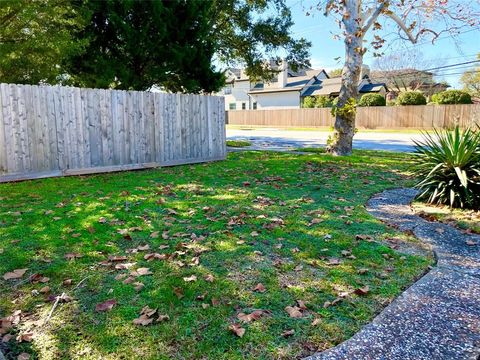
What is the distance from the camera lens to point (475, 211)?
5469 millimetres

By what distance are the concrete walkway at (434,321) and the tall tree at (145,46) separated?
9.85 meters

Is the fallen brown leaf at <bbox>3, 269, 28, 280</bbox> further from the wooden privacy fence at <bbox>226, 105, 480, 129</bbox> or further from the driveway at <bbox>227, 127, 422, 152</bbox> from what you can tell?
the wooden privacy fence at <bbox>226, 105, 480, 129</bbox>

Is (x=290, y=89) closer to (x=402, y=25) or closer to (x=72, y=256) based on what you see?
(x=402, y=25)

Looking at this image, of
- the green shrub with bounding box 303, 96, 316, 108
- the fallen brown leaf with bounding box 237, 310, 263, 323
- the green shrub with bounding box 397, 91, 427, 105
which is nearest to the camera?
the fallen brown leaf with bounding box 237, 310, 263, 323

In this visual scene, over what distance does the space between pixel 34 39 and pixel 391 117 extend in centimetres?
2405

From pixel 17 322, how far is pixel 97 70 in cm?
943

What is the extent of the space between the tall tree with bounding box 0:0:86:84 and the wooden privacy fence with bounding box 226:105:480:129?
17.7m

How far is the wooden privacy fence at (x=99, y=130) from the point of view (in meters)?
7.63

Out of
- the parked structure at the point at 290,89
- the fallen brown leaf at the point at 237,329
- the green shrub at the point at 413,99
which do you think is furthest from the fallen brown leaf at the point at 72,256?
the parked structure at the point at 290,89

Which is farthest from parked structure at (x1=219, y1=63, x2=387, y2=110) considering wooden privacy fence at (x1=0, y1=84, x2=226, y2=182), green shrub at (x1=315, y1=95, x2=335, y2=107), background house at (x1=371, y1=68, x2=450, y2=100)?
wooden privacy fence at (x1=0, y1=84, x2=226, y2=182)

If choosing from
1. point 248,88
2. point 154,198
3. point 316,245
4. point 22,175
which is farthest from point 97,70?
point 248,88

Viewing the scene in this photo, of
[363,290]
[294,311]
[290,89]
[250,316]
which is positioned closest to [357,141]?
[363,290]

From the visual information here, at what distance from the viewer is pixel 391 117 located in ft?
89.0

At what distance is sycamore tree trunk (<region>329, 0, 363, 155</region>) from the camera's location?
426 inches
